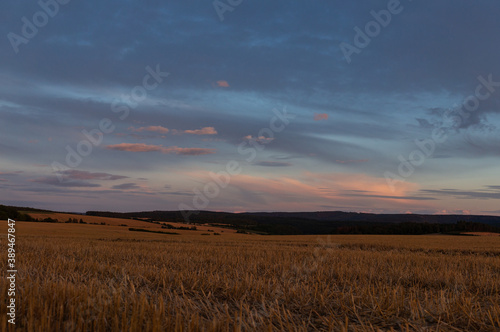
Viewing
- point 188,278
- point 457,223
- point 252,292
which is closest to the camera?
point 252,292

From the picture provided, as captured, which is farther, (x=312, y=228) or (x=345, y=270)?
(x=312, y=228)

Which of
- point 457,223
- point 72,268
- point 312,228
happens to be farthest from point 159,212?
point 72,268

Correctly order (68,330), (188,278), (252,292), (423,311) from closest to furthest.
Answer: (68,330) < (423,311) < (252,292) < (188,278)

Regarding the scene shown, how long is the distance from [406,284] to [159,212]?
11700 cm

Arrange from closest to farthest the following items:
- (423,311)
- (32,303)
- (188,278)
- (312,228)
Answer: (32,303) → (423,311) → (188,278) → (312,228)

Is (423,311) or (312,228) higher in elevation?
(423,311)

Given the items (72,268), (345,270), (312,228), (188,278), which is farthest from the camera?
(312,228)

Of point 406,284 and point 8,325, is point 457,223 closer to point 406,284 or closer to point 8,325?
point 406,284

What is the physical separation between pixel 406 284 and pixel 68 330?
7.09 m

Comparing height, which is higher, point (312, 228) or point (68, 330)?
point (68, 330)

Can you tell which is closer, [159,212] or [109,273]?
[109,273]

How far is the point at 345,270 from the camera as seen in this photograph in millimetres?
9250

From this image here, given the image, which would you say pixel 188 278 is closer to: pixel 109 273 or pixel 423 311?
pixel 109 273

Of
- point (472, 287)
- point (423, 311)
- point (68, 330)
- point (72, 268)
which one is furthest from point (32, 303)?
point (472, 287)
